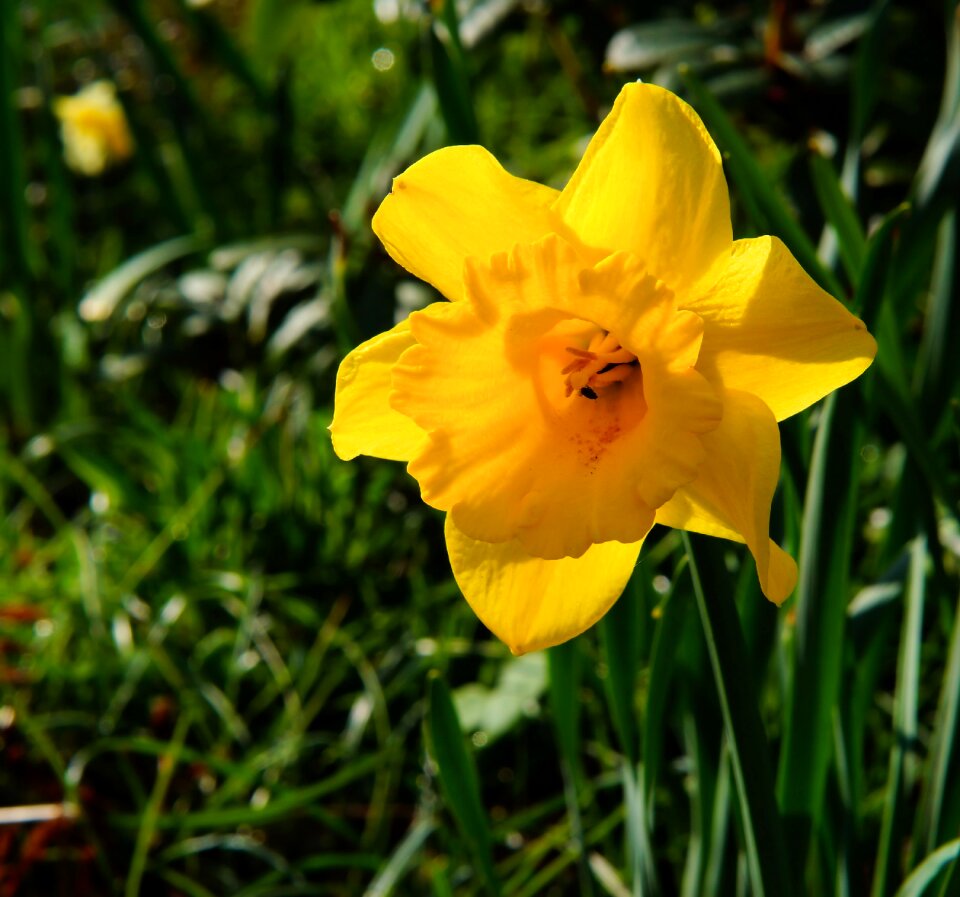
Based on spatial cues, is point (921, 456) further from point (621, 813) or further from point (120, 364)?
point (120, 364)

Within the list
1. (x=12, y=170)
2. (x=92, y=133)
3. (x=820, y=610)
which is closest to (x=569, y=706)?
(x=820, y=610)

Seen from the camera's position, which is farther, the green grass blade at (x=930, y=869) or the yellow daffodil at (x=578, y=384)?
the green grass blade at (x=930, y=869)

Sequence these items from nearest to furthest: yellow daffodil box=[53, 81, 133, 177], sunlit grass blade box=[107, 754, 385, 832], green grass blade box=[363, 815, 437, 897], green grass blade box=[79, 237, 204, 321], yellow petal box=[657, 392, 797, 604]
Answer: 1. yellow petal box=[657, 392, 797, 604]
2. green grass blade box=[363, 815, 437, 897]
3. sunlit grass blade box=[107, 754, 385, 832]
4. green grass blade box=[79, 237, 204, 321]
5. yellow daffodil box=[53, 81, 133, 177]

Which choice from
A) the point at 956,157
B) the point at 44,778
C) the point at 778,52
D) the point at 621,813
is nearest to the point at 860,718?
the point at 621,813

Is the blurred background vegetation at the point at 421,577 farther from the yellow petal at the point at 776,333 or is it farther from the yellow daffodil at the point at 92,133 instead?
the yellow daffodil at the point at 92,133

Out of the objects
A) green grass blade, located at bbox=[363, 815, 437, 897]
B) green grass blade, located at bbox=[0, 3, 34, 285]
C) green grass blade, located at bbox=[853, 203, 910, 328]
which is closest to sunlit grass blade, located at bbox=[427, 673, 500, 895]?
green grass blade, located at bbox=[363, 815, 437, 897]

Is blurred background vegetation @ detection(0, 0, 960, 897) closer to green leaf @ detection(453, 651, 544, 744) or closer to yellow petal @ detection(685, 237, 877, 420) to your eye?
green leaf @ detection(453, 651, 544, 744)

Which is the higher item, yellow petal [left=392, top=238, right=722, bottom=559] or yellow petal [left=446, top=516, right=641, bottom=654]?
yellow petal [left=392, top=238, right=722, bottom=559]

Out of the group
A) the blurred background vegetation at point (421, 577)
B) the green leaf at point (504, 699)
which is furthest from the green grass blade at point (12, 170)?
the green leaf at point (504, 699)
